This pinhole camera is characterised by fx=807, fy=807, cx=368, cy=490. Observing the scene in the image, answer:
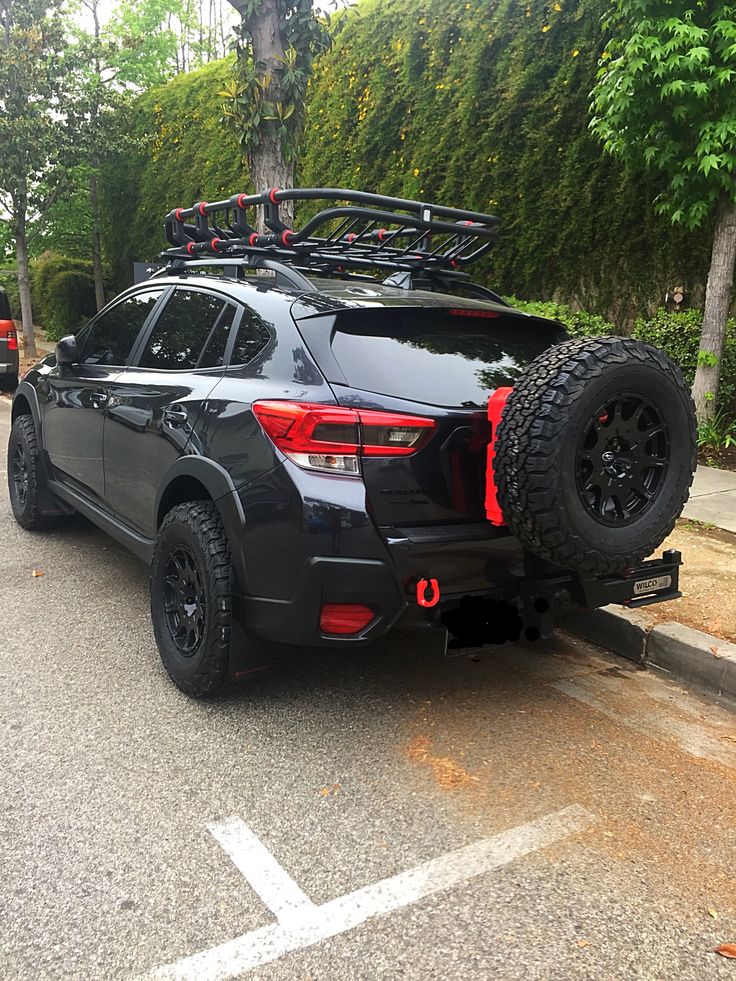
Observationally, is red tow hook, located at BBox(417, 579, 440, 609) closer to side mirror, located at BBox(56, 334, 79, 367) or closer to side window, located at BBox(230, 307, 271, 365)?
side window, located at BBox(230, 307, 271, 365)

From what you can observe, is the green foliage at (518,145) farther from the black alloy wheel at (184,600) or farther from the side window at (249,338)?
the black alloy wheel at (184,600)

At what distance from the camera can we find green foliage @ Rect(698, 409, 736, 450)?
739cm

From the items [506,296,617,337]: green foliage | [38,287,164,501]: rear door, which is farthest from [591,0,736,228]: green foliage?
[38,287,164,501]: rear door

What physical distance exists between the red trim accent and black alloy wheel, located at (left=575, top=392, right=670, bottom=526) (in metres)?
0.29

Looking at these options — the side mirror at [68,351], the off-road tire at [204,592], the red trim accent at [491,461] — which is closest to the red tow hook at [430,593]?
the red trim accent at [491,461]

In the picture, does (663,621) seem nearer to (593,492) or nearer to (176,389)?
(593,492)

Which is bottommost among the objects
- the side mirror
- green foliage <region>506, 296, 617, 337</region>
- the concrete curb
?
the concrete curb

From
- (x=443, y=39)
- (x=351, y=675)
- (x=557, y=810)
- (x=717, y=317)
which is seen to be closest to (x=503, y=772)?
(x=557, y=810)

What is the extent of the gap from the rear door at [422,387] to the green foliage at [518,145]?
19.1 ft

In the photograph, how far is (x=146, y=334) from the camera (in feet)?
13.6

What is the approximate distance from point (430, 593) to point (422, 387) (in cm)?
73

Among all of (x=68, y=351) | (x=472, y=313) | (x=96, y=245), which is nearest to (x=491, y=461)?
(x=472, y=313)

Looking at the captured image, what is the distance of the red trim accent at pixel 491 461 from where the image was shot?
9.23 feet

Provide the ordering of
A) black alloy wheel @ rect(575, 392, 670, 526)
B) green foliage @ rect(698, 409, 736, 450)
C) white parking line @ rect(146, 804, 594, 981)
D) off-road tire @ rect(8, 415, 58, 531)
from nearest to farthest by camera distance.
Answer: white parking line @ rect(146, 804, 594, 981), black alloy wheel @ rect(575, 392, 670, 526), off-road tire @ rect(8, 415, 58, 531), green foliage @ rect(698, 409, 736, 450)
